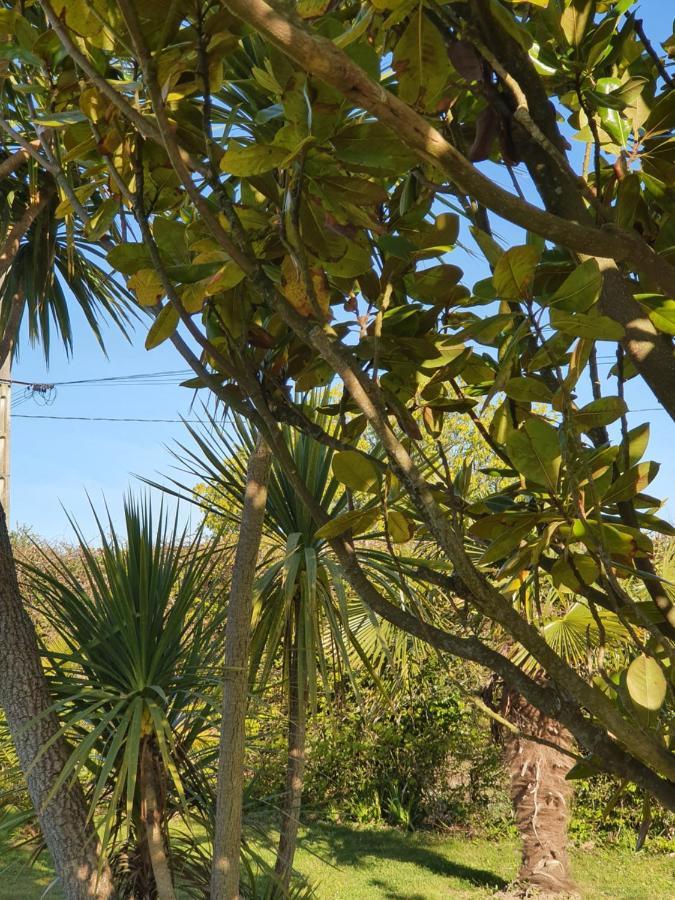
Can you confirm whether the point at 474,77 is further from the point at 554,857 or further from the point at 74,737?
the point at 554,857

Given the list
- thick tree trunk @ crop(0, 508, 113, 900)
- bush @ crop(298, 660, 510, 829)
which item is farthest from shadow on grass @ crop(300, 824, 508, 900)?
thick tree trunk @ crop(0, 508, 113, 900)

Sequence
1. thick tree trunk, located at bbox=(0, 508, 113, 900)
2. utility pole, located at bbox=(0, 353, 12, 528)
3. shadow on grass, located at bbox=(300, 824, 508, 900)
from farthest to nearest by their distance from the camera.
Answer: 1. utility pole, located at bbox=(0, 353, 12, 528)
2. shadow on grass, located at bbox=(300, 824, 508, 900)
3. thick tree trunk, located at bbox=(0, 508, 113, 900)

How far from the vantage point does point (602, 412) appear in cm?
53

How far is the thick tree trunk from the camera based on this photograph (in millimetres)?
2162

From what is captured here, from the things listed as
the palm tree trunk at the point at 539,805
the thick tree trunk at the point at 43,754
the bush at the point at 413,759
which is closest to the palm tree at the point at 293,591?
the thick tree trunk at the point at 43,754

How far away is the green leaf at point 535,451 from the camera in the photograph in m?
0.51

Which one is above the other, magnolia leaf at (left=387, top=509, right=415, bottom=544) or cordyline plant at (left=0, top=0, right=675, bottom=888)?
cordyline plant at (left=0, top=0, right=675, bottom=888)

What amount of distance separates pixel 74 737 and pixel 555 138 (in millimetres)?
2344

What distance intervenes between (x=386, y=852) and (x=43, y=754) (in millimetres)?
4174

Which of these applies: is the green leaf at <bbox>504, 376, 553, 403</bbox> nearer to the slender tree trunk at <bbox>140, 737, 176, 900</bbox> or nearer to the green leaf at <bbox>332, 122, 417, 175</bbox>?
the green leaf at <bbox>332, 122, 417, 175</bbox>

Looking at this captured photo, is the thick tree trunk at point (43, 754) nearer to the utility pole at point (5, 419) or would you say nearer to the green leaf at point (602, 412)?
the green leaf at point (602, 412)

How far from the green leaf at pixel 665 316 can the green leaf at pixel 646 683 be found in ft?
0.72

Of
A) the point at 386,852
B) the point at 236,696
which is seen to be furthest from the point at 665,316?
the point at 386,852

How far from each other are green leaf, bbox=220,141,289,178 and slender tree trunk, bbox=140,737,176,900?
2.12 metres
